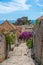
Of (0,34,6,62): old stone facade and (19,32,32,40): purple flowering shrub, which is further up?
(19,32,32,40): purple flowering shrub

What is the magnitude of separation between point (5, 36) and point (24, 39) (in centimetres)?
2400

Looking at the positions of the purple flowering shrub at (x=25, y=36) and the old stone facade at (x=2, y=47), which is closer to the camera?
the old stone facade at (x=2, y=47)

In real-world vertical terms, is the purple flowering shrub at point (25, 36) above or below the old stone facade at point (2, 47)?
above

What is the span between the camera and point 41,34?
61.6 ft

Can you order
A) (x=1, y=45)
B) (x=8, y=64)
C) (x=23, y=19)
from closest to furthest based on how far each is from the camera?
(x=8, y=64)
(x=1, y=45)
(x=23, y=19)

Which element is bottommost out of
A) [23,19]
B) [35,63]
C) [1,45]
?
[35,63]

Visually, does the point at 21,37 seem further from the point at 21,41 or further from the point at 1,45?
the point at 1,45

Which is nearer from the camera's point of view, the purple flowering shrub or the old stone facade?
the old stone facade

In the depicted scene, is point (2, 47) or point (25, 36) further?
point (25, 36)

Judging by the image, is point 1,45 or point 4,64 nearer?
point 4,64

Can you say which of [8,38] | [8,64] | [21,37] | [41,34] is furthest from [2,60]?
[21,37]

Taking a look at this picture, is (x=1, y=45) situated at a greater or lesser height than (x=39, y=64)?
greater

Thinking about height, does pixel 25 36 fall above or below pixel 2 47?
above

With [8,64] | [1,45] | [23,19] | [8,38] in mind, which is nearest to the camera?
[8,64]
